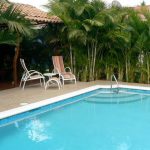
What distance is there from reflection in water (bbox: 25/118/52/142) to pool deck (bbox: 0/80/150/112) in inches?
30.1

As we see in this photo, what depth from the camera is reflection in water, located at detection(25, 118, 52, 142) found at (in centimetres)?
733

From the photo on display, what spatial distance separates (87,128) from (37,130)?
4.26 feet

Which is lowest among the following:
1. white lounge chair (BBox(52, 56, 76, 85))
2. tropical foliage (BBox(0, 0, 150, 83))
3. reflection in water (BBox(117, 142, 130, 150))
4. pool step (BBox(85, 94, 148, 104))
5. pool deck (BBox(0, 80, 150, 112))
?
reflection in water (BBox(117, 142, 130, 150))

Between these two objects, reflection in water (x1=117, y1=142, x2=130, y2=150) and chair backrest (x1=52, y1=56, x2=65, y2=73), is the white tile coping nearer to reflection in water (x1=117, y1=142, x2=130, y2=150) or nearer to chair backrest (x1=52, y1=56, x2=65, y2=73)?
chair backrest (x1=52, y1=56, x2=65, y2=73)

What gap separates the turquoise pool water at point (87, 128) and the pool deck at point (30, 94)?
61cm

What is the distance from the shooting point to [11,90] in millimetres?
11562

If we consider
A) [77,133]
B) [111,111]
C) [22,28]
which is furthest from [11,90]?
[77,133]

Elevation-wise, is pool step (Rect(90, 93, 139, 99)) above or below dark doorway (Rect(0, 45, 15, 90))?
below

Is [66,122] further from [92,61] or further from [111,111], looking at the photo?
[92,61]

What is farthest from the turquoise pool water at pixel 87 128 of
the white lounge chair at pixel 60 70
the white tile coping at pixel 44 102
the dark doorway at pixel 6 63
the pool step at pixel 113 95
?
the dark doorway at pixel 6 63

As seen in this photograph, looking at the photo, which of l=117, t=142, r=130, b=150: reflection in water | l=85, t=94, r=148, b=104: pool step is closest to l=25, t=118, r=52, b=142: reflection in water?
l=117, t=142, r=130, b=150: reflection in water

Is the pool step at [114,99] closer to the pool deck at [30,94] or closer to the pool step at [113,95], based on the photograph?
the pool step at [113,95]

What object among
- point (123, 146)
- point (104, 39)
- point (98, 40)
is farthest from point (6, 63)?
point (123, 146)

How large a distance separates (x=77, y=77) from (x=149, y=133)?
22.8 feet
